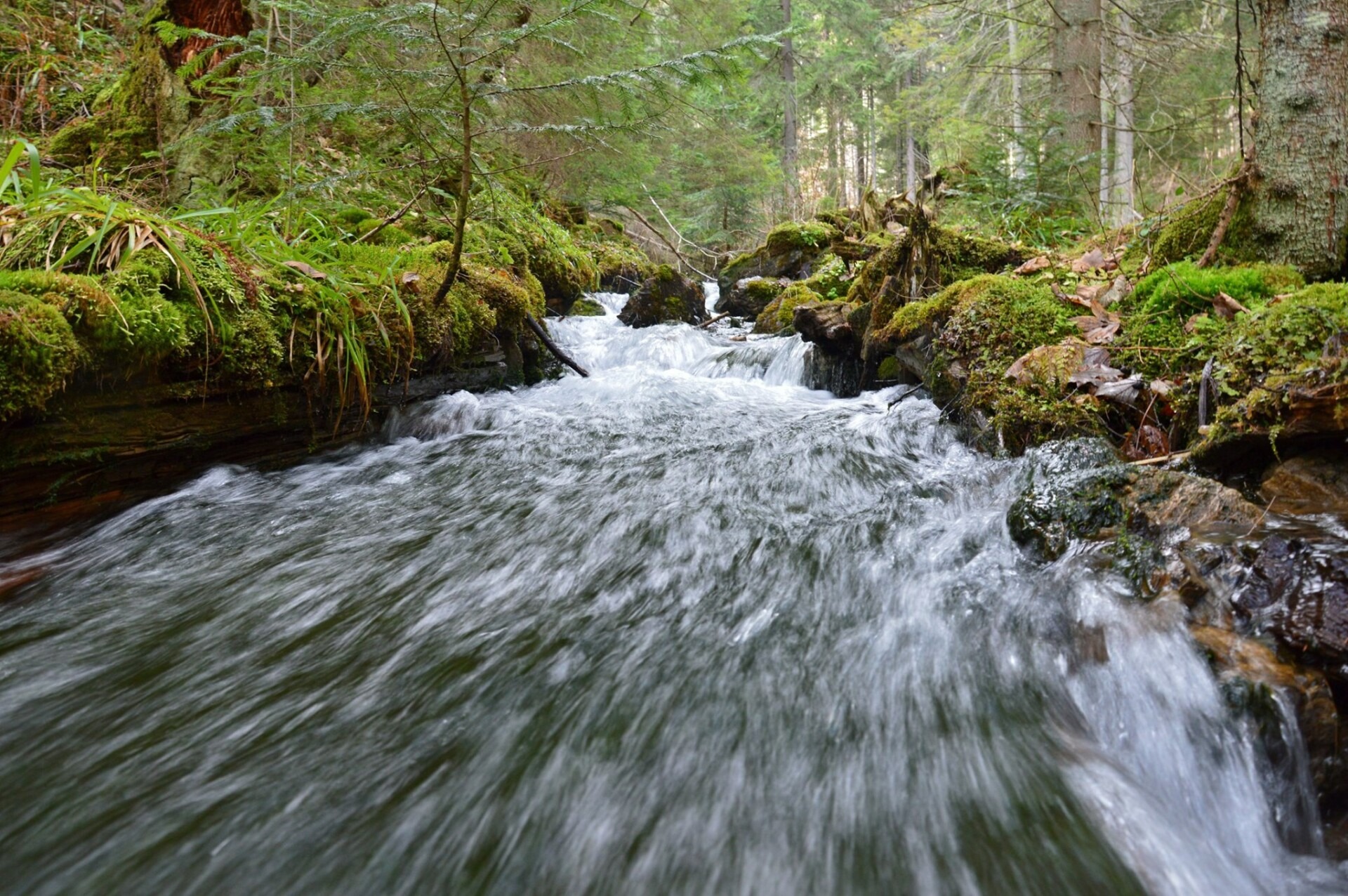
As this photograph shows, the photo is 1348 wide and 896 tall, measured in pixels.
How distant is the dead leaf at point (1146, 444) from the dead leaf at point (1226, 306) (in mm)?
626

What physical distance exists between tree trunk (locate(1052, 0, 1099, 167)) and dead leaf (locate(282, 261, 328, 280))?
27.2 ft

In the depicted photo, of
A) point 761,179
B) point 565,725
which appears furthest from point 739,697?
point 761,179

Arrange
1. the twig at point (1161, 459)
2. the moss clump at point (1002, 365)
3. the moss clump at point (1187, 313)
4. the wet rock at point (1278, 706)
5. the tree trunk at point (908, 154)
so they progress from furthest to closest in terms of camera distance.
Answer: the tree trunk at point (908, 154)
the moss clump at point (1002, 365)
the moss clump at point (1187, 313)
the twig at point (1161, 459)
the wet rock at point (1278, 706)

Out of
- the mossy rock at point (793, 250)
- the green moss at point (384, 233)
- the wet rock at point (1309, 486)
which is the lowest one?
the wet rock at point (1309, 486)

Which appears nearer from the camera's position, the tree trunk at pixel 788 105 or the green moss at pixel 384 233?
the green moss at pixel 384 233

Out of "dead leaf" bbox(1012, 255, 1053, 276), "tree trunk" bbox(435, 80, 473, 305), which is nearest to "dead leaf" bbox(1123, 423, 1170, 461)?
"dead leaf" bbox(1012, 255, 1053, 276)

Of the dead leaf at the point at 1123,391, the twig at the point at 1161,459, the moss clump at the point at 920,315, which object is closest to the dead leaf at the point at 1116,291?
the moss clump at the point at 920,315

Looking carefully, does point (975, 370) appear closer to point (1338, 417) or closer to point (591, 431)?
point (1338, 417)

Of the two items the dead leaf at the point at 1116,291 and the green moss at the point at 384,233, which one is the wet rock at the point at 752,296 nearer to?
the green moss at the point at 384,233

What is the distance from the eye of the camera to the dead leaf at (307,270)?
12.2 ft

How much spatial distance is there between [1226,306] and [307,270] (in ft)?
16.0

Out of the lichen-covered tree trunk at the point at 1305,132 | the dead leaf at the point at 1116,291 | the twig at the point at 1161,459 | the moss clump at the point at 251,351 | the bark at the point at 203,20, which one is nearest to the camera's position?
the twig at the point at 1161,459

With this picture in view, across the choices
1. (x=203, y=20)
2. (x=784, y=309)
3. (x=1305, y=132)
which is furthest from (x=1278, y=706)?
(x=203, y=20)

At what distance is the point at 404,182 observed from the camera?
6.18 meters
